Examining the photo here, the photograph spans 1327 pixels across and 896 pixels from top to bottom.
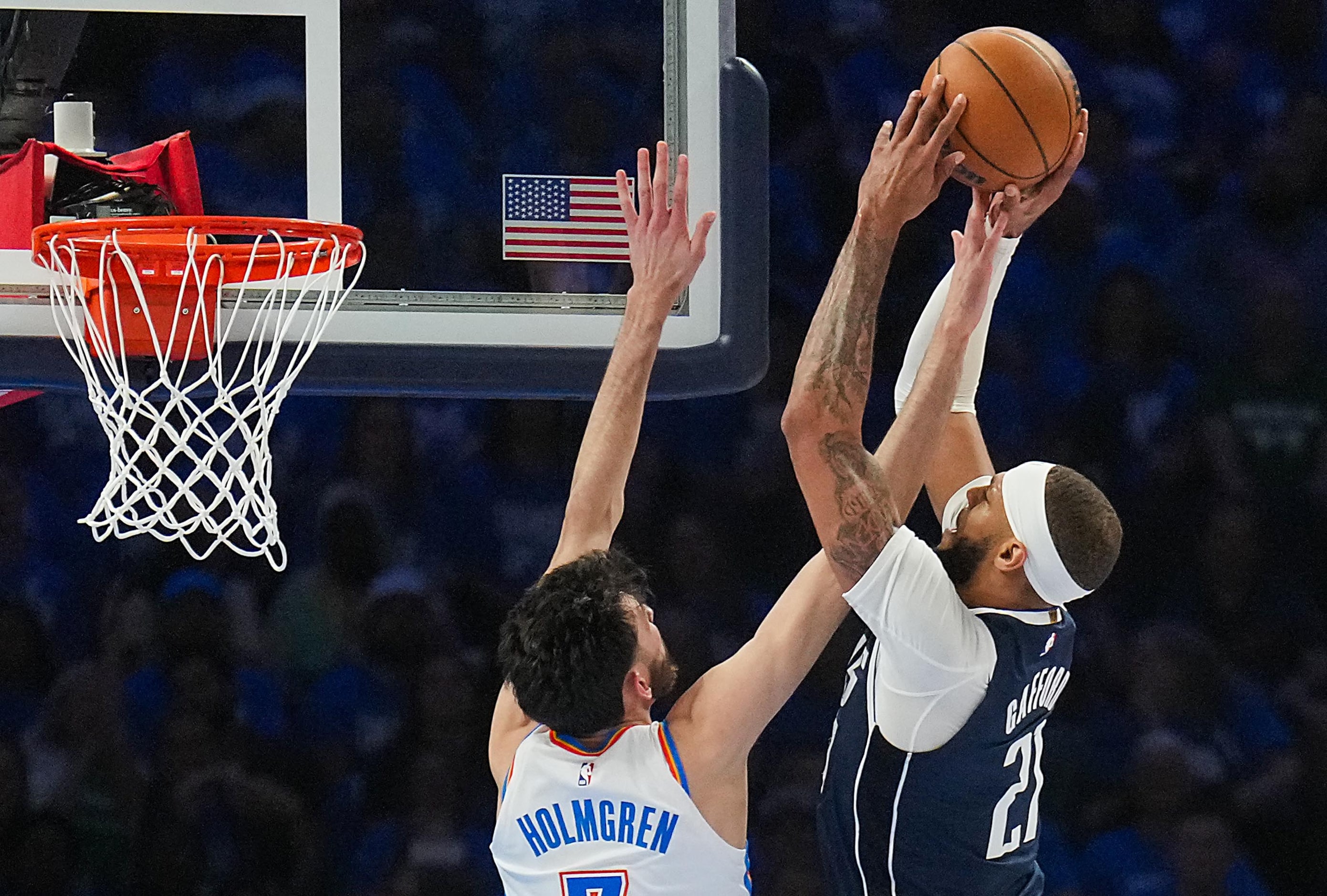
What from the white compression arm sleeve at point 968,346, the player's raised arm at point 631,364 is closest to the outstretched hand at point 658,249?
A: the player's raised arm at point 631,364

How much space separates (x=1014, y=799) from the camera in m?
2.14

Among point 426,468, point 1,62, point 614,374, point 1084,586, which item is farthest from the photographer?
point 426,468

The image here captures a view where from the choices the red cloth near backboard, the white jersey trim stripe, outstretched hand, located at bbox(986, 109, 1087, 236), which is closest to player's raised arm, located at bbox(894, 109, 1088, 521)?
outstretched hand, located at bbox(986, 109, 1087, 236)

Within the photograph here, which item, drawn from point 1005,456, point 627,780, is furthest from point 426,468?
point 627,780

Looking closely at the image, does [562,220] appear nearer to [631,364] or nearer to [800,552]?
[631,364]

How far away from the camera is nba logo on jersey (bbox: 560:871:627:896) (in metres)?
2.06

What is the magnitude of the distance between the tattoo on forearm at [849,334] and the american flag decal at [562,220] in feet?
3.21

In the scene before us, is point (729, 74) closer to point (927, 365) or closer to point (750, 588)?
point (927, 365)

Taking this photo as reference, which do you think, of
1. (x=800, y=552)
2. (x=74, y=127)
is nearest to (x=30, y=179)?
(x=74, y=127)

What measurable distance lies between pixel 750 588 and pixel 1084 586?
8.66ft

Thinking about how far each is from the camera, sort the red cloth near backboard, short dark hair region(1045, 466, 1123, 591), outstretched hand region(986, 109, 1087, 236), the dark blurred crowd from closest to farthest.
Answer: short dark hair region(1045, 466, 1123, 591), outstretched hand region(986, 109, 1087, 236), the red cloth near backboard, the dark blurred crowd

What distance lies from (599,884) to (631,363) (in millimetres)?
888

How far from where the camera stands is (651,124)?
2898 mm

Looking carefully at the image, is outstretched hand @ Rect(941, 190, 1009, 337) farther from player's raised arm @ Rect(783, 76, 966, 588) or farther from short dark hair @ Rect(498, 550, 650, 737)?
short dark hair @ Rect(498, 550, 650, 737)
